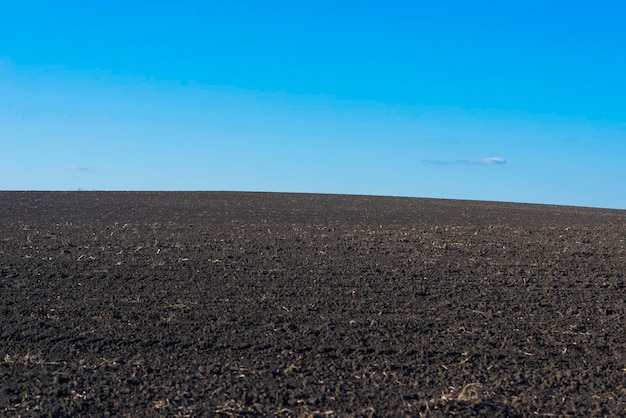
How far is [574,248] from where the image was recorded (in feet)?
56.8

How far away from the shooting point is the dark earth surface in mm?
7194

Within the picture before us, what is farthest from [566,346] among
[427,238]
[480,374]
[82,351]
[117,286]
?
[427,238]

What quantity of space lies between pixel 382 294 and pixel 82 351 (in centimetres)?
494

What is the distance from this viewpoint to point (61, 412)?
672 centimetres

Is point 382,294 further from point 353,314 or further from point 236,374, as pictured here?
point 236,374

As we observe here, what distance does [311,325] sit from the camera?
10.2 metres

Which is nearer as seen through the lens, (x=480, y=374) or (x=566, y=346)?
(x=480, y=374)

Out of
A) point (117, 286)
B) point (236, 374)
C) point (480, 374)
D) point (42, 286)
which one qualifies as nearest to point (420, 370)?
point (480, 374)

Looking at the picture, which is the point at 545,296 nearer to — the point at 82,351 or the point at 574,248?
the point at 574,248

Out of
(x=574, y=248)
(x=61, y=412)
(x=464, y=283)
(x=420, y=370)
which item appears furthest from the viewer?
(x=574, y=248)

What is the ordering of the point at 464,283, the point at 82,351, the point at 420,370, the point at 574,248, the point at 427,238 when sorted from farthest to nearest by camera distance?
the point at 427,238 → the point at 574,248 → the point at 464,283 → the point at 82,351 → the point at 420,370

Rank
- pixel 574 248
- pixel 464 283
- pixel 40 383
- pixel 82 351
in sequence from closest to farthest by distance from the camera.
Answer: pixel 40 383 < pixel 82 351 < pixel 464 283 < pixel 574 248

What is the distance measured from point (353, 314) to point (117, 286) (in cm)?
420

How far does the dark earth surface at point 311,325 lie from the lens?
7.19m
